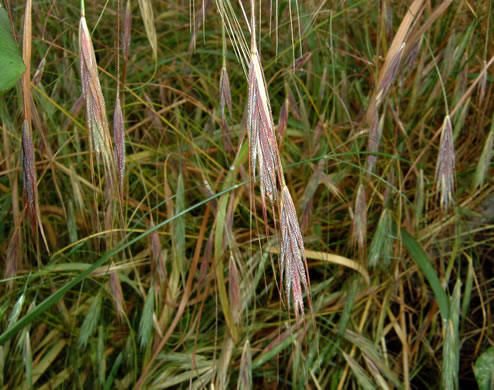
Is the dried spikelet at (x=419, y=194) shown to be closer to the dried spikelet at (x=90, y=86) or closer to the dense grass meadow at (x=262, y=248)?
the dense grass meadow at (x=262, y=248)

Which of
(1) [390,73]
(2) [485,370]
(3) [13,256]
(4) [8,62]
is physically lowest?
(2) [485,370]

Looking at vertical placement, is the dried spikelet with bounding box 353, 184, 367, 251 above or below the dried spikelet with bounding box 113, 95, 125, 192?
below

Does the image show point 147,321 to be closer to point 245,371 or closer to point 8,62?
point 245,371

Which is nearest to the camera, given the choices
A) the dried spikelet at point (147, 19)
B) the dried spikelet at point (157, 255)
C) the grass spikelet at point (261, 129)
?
the grass spikelet at point (261, 129)

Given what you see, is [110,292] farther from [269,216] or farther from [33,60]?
[33,60]

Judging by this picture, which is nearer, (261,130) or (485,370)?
(261,130)

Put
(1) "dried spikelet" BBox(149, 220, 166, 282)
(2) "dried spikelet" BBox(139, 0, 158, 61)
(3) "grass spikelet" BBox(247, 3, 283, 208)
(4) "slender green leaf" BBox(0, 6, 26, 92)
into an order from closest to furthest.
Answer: (3) "grass spikelet" BBox(247, 3, 283, 208), (4) "slender green leaf" BBox(0, 6, 26, 92), (2) "dried spikelet" BBox(139, 0, 158, 61), (1) "dried spikelet" BBox(149, 220, 166, 282)

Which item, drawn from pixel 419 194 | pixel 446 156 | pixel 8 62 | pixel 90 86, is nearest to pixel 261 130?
pixel 90 86

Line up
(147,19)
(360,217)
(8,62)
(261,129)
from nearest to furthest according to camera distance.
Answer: (261,129)
(8,62)
(147,19)
(360,217)

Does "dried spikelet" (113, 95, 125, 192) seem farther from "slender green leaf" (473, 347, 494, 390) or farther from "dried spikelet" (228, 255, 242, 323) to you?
"slender green leaf" (473, 347, 494, 390)

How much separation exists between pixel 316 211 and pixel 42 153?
0.46 meters

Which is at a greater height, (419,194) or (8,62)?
(8,62)

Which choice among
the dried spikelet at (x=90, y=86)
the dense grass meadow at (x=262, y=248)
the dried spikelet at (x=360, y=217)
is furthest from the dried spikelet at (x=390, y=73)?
the dried spikelet at (x=90, y=86)

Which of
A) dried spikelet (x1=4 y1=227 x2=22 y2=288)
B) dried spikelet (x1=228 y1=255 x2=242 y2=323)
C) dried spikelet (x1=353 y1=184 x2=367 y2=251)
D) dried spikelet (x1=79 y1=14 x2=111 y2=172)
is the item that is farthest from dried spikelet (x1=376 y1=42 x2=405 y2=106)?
dried spikelet (x1=4 y1=227 x2=22 y2=288)
